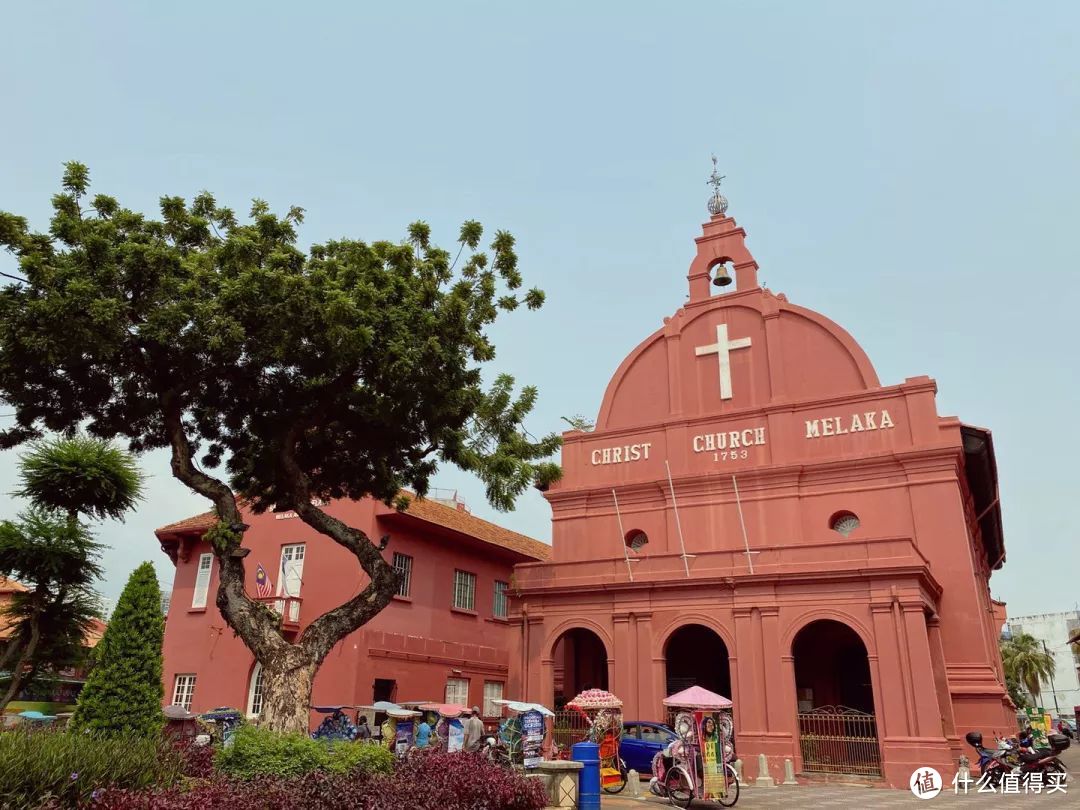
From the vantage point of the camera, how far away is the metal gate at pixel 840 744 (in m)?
17.0

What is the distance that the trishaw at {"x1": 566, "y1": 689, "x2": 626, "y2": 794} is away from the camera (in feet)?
51.2

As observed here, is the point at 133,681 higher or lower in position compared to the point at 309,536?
lower

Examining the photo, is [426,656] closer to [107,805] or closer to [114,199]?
[114,199]

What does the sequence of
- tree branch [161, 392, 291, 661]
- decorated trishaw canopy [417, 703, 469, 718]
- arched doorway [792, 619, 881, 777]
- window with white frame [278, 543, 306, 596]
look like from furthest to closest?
1. window with white frame [278, 543, 306, 596]
2. arched doorway [792, 619, 881, 777]
3. decorated trishaw canopy [417, 703, 469, 718]
4. tree branch [161, 392, 291, 661]

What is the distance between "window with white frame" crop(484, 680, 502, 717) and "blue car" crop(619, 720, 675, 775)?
7829mm

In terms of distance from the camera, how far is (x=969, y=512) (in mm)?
25469

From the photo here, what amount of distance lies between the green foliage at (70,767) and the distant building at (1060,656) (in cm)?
8241

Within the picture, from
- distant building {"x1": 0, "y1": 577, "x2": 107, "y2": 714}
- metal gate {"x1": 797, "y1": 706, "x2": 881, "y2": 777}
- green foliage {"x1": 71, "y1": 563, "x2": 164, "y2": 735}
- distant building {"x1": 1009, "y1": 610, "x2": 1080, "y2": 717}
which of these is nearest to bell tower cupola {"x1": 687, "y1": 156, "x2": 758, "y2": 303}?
metal gate {"x1": 797, "y1": 706, "x2": 881, "y2": 777}

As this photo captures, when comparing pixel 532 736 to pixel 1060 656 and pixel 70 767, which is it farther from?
pixel 1060 656

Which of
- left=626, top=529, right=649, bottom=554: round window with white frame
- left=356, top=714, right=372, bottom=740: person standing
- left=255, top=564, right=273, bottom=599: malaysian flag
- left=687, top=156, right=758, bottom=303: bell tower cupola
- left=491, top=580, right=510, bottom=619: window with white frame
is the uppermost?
left=687, top=156, right=758, bottom=303: bell tower cupola

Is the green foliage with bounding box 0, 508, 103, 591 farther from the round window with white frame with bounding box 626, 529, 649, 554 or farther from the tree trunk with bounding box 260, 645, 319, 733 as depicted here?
the round window with white frame with bounding box 626, 529, 649, 554

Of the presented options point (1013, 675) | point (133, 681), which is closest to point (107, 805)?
point (133, 681)

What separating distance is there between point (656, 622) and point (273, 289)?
492 inches

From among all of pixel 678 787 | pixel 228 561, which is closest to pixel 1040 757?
pixel 678 787
